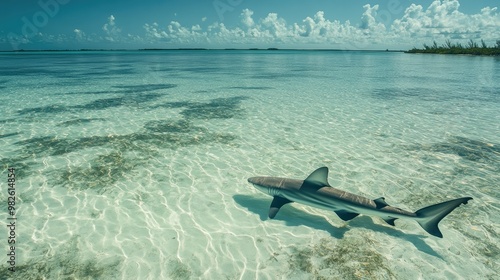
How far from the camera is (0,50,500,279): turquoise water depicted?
190 inches

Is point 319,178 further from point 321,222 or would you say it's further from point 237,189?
point 237,189

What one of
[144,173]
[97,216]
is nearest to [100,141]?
[144,173]

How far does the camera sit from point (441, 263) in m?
4.83

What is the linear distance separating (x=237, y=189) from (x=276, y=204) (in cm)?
166

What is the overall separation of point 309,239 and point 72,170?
669 cm

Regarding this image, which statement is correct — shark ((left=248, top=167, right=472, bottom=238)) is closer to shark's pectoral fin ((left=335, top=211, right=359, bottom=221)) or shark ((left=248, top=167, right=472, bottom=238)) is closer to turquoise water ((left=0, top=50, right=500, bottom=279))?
shark's pectoral fin ((left=335, top=211, right=359, bottom=221))

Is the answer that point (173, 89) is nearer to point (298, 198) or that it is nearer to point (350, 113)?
point (350, 113)

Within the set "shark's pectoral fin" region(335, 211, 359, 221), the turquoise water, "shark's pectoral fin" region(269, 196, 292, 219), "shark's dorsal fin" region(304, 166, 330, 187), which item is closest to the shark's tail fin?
the turquoise water

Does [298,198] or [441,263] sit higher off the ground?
[298,198]

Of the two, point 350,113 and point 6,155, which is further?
point 350,113

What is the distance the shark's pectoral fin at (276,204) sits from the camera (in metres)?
5.76

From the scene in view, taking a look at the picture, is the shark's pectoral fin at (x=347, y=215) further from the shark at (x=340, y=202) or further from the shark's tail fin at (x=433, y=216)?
the shark's tail fin at (x=433, y=216)

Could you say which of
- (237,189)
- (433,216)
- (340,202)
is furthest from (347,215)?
(237,189)

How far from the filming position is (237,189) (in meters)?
7.30
